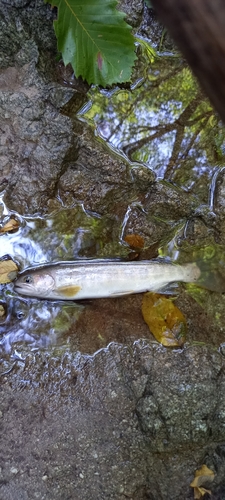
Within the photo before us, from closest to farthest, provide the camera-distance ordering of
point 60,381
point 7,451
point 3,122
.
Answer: point 7,451
point 60,381
point 3,122

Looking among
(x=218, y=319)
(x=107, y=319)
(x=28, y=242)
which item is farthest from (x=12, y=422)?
(x=218, y=319)

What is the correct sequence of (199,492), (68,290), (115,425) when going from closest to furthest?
(199,492)
(115,425)
(68,290)

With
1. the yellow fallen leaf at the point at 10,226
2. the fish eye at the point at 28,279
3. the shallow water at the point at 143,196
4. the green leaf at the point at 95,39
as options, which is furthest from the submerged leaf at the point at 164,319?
the green leaf at the point at 95,39

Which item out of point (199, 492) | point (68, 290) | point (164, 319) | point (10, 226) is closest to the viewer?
point (199, 492)

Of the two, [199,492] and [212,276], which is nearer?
[199,492]

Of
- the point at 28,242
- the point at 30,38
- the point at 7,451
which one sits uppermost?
the point at 30,38

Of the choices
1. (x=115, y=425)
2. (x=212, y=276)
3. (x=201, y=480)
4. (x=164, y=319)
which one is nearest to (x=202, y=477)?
(x=201, y=480)

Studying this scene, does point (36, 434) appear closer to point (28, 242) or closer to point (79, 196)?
point (28, 242)

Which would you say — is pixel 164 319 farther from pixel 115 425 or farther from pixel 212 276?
pixel 115 425
